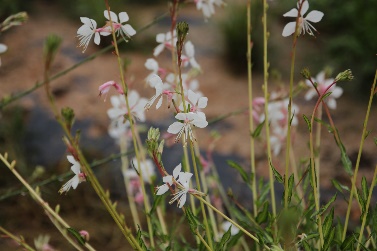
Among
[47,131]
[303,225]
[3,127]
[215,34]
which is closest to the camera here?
[303,225]

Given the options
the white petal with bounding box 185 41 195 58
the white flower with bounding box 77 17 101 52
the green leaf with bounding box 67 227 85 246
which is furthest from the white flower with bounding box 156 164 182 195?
the white petal with bounding box 185 41 195 58

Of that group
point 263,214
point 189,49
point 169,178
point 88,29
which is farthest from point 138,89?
point 169,178

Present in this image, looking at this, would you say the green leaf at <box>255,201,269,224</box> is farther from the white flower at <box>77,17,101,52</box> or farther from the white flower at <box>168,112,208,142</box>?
the white flower at <box>77,17,101,52</box>

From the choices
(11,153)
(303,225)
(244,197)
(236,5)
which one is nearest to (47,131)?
(11,153)

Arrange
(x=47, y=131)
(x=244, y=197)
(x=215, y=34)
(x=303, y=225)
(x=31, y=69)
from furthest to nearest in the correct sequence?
(x=215, y=34) → (x=31, y=69) → (x=47, y=131) → (x=244, y=197) → (x=303, y=225)

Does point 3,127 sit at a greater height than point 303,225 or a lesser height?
lesser

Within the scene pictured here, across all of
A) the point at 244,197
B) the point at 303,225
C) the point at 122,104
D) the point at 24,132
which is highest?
the point at 122,104

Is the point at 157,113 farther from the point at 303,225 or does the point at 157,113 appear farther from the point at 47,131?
the point at 303,225

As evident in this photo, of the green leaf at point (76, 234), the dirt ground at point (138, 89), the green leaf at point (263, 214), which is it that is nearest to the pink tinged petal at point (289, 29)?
the green leaf at point (263, 214)

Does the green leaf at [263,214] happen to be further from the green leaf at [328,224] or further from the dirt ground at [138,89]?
the dirt ground at [138,89]
